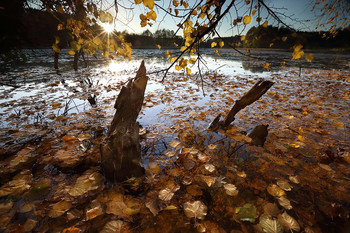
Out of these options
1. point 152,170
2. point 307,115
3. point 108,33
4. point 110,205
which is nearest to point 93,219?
point 110,205

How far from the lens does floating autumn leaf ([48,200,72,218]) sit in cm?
118

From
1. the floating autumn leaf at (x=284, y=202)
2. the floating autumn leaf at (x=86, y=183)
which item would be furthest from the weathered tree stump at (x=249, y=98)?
the floating autumn leaf at (x=86, y=183)

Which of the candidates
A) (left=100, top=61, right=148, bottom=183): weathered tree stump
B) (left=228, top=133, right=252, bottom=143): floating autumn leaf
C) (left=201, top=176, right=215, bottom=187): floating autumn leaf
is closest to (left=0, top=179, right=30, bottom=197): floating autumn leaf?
(left=100, top=61, right=148, bottom=183): weathered tree stump

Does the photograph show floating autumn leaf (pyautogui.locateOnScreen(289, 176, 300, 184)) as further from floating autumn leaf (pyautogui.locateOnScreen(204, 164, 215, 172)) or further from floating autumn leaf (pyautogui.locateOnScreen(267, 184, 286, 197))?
floating autumn leaf (pyautogui.locateOnScreen(204, 164, 215, 172))

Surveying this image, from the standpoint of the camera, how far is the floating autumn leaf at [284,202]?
1277mm

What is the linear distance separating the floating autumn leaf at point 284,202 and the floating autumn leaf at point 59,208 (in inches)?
75.7

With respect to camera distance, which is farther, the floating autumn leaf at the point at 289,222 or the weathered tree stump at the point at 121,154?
the weathered tree stump at the point at 121,154

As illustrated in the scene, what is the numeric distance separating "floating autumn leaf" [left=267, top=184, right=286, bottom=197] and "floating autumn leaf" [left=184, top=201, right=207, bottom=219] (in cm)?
72

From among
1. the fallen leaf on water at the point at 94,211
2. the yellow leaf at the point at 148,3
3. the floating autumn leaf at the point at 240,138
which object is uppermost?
the yellow leaf at the point at 148,3

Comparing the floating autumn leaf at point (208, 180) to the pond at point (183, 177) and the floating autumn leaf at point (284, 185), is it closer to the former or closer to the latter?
the pond at point (183, 177)

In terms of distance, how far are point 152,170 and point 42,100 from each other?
13.7 ft

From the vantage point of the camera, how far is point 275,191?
4.70 ft

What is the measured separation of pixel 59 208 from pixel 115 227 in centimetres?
55

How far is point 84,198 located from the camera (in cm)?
135
